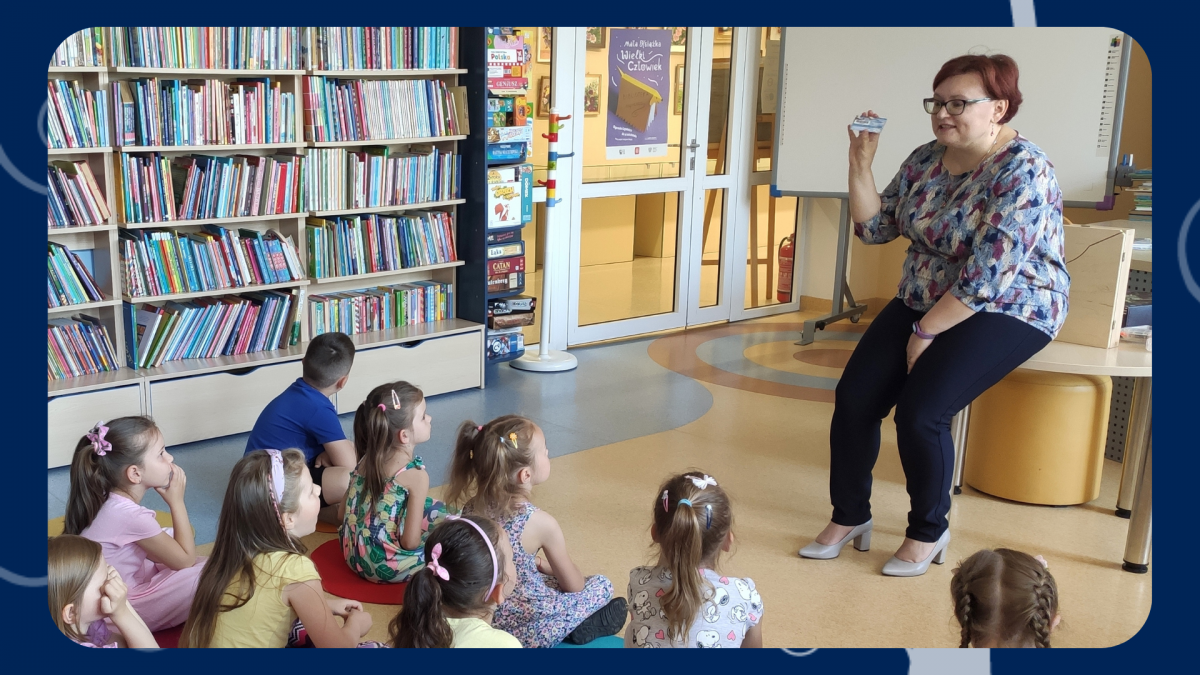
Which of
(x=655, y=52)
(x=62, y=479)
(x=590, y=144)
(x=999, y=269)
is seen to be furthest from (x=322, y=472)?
(x=655, y=52)

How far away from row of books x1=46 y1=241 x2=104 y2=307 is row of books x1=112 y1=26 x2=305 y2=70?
2.24 ft

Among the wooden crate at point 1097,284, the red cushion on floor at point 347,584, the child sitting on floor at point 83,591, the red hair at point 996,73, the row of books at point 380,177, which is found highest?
the red hair at point 996,73

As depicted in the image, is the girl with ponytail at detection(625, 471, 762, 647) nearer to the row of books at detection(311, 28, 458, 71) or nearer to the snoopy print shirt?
the snoopy print shirt

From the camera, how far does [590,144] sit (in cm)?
567

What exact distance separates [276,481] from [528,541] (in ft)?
2.05

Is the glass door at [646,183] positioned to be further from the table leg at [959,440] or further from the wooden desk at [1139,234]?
the table leg at [959,440]

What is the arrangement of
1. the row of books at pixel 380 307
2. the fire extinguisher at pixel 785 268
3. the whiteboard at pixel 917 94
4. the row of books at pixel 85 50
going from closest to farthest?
the row of books at pixel 85 50, the row of books at pixel 380 307, the whiteboard at pixel 917 94, the fire extinguisher at pixel 785 268

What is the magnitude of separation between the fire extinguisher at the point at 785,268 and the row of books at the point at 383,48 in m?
2.86

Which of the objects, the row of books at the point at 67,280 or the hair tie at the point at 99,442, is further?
the row of books at the point at 67,280

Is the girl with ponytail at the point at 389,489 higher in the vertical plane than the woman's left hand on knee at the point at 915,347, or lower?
lower

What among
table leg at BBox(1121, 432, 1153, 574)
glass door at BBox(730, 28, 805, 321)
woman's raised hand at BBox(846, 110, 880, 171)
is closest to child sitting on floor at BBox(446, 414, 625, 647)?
woman's raised hand at BBox(846, 110, 880, 171)

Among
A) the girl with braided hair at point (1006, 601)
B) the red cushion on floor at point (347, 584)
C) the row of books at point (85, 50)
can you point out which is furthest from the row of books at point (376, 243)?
the girl with braided hair at point (1006, 601)

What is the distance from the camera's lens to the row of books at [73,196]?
361 centimetres

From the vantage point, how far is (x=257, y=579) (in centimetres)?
203
